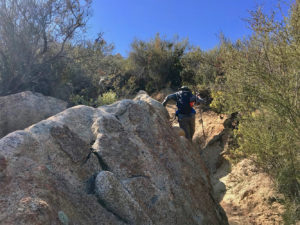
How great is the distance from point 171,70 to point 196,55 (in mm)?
1450

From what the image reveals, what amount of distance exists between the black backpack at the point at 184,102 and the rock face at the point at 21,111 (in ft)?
9.07

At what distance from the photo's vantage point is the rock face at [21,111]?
16.9 feet

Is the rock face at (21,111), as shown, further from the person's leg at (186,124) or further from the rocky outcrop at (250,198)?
the rocky outcrop at (250,198)

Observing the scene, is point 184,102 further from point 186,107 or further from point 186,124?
point 186,124

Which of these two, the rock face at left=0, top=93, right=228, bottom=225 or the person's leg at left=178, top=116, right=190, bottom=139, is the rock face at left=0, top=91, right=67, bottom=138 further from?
the person's leg at left=178, top=116, right=190, bottom=139

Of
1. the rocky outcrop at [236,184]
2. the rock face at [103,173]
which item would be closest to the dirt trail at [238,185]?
the rocky outcrop at [236,184]

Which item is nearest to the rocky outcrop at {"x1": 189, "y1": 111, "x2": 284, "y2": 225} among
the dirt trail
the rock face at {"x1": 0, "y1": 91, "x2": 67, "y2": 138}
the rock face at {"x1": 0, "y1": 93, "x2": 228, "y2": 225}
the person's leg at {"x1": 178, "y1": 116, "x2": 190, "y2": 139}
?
the dirt trail

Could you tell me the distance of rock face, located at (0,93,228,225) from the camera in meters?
2.12

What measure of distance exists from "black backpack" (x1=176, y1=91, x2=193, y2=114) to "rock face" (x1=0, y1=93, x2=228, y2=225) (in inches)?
90.1

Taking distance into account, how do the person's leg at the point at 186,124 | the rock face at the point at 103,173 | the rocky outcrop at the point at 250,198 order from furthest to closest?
1. the person's leg at the point at 186,124
2. the rocky outcrop at the point at 250,198
3. the rock face at the point at 103,173

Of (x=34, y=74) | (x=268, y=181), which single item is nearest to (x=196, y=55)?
(x=34, y=74)

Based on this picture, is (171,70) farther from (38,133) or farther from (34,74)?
(38,133)

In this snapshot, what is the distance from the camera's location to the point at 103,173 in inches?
107

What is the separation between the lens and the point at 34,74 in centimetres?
840
